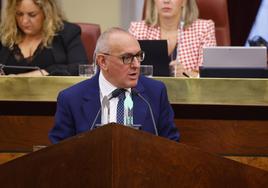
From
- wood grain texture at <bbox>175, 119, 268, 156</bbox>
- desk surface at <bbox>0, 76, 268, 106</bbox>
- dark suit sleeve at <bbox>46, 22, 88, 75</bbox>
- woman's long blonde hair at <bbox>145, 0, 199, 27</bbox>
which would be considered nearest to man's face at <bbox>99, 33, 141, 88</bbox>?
desk surface at <bbox>0, 76, 268, 106</bbox>

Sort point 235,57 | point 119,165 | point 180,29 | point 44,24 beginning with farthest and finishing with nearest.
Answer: point 180,29 → point 44,24 → point 235,57 → point 119,165

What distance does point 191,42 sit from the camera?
455cm

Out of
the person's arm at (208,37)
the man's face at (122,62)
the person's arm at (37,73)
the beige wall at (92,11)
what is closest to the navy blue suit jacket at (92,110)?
the man's face at (122,62)

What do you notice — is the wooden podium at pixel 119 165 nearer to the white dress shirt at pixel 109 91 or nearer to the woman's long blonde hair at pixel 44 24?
the white dress shirt at pixel 109 91

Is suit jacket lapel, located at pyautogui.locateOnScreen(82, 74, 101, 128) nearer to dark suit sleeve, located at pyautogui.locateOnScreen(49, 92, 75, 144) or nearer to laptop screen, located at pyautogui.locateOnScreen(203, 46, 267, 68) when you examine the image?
dark suit sleeve, located at pyautogui.locateOnScreen(49, 92, 75, 144)

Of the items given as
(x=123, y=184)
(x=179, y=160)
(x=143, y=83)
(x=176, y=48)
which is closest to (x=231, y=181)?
(x=179, y=160)

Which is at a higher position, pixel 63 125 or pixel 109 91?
pixel 109 91

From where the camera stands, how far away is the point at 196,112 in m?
3.70

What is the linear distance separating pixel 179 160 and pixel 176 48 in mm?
2528

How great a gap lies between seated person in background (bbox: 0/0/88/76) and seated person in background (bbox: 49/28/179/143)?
125cm

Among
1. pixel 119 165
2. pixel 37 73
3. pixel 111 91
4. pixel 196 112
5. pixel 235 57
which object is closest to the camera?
pixel 119 165

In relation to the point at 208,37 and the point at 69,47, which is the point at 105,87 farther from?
the point at 208,37

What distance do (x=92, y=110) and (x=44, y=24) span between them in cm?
147

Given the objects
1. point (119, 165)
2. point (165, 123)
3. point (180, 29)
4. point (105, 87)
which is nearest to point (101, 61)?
point (105, 87)
